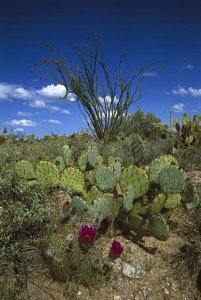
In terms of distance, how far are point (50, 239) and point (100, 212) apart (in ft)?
2.10

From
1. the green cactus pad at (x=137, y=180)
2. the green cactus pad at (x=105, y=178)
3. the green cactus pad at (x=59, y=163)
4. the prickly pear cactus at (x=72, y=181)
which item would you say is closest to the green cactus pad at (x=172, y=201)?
the green cactus pad at (x=137, y=180)

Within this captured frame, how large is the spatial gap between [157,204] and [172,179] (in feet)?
1.28

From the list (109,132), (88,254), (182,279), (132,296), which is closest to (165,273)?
(182,279)

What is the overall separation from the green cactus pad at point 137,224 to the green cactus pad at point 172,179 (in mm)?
587

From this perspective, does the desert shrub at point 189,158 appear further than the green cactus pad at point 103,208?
Yes

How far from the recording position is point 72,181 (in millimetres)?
4605

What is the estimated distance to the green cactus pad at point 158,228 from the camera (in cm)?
386

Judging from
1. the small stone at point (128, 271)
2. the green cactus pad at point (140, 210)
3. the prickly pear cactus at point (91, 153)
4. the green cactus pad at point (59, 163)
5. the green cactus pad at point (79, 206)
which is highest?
the prickly pear cactus at point (91, 153)

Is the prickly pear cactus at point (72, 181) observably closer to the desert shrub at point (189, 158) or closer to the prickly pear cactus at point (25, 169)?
the prickly pear cactus at point (25, 169)

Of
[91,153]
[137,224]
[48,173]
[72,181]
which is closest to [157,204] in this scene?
[137,224]

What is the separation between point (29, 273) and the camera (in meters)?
3.40

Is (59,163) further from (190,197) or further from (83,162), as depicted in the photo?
(190,197)

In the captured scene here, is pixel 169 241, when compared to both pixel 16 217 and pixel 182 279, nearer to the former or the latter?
pixel 182 279

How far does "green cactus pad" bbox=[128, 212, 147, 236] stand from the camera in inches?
158
